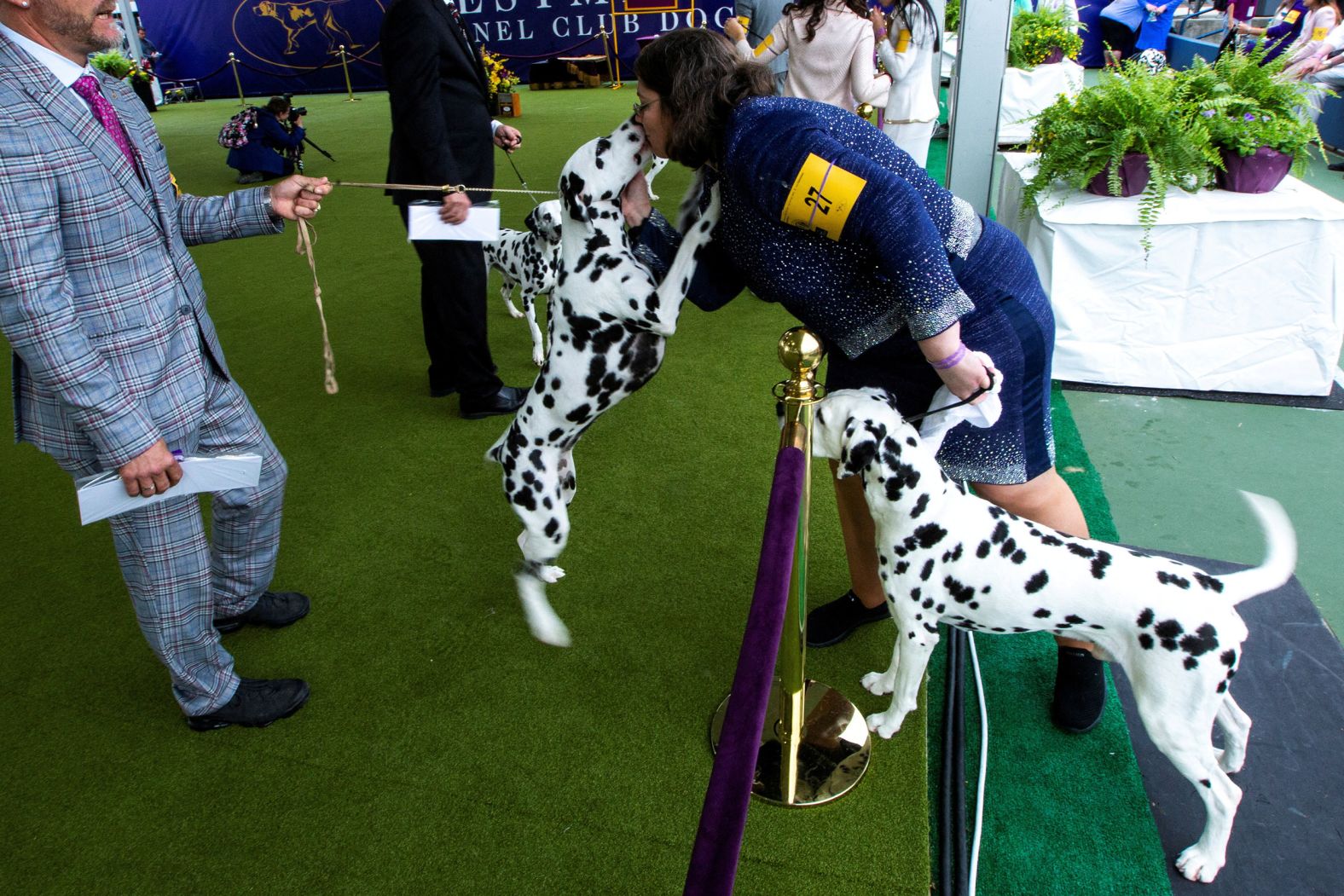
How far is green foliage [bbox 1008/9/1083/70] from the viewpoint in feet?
23.4

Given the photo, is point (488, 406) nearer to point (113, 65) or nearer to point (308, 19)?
point (113, 65)

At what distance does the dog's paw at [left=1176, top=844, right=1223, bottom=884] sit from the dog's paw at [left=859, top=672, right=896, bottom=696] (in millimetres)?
759

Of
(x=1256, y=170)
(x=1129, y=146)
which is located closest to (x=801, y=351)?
(x=1129, y=146)

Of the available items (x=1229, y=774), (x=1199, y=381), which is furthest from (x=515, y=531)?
(x=1199, y=381)

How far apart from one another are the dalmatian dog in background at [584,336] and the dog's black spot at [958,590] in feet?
2.89

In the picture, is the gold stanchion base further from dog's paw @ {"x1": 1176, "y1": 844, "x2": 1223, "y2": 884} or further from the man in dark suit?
the man in dark suit

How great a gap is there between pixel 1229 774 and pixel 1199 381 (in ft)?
7.72

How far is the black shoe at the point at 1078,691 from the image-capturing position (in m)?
2.19

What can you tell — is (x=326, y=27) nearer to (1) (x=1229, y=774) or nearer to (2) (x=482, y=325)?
(2) (x=482, y=325)

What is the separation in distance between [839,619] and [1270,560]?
3.75 feet

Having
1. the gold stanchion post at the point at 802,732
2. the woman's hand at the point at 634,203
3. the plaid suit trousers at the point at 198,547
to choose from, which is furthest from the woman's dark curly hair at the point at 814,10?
the plaid suit trousers at the point at 198,547

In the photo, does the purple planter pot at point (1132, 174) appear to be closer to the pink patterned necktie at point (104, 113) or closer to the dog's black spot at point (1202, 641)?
the dog's black spot at point (1202, 641)

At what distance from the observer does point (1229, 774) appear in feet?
6.83

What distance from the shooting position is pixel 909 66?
17.7 feet
